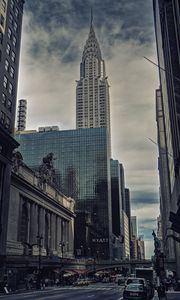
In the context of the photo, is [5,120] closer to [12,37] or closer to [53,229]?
[12,37]

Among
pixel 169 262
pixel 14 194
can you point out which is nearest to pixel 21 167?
pixel 14 194

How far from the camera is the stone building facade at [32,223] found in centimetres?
7294

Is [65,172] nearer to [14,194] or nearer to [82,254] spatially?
[82,254]

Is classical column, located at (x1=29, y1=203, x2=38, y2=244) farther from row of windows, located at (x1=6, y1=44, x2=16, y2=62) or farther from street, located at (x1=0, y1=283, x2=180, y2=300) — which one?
street, located at (x1=0, y1=283, x2=180, y2=300)

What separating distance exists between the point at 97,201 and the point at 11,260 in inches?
5150

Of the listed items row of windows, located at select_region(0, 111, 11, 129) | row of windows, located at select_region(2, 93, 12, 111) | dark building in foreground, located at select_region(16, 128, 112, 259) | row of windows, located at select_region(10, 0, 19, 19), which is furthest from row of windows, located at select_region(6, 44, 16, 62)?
dark building in foreground, located at select_region(16, 128, 112, 259)

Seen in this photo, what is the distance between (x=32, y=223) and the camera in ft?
292

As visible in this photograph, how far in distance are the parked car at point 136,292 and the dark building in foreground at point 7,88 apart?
29.2 metres

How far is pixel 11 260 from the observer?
2517 inches

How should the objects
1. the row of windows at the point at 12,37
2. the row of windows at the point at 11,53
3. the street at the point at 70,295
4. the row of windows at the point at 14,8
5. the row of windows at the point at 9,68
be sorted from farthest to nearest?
the row of windows at the point at 14,8
the row of windows at the point at 12,37
the row of windows at the point at 11,53
the row of windows at the point at 9,68
the street at the point at 70,295

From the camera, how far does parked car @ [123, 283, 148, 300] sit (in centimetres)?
3083

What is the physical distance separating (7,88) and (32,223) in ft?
134

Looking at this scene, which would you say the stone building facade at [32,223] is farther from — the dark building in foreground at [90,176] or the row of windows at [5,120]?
the dark building in foreground at [90,176]

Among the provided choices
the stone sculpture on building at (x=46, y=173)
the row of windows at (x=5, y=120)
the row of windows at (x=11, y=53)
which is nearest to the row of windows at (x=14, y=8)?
the row of windows at (x=11, y=53)
